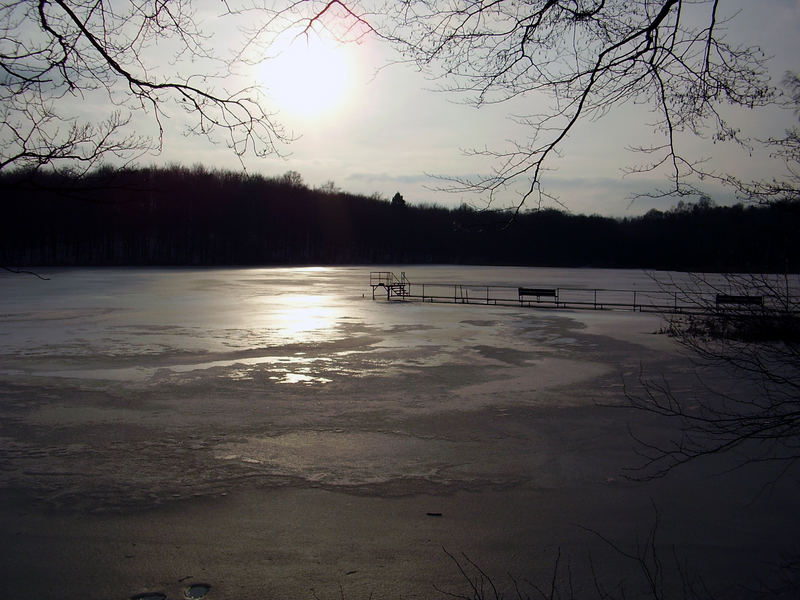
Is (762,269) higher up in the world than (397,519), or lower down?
higher up

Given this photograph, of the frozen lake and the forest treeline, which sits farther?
the forest treeline

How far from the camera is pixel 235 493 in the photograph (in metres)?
6.14

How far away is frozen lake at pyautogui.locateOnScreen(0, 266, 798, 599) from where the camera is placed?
15.8 feet

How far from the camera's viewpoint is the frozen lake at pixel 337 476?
482cm

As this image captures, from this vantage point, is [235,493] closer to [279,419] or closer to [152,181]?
[279,419]

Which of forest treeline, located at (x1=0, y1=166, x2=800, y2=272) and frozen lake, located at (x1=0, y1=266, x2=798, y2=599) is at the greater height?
forest treeline, located at (x1=0, y1=166, x2=800, y2=272)

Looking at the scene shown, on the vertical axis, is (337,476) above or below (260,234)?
below

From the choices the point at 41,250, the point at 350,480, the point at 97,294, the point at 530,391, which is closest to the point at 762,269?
the point at 350,480

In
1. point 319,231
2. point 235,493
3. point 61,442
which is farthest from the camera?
point 319,231

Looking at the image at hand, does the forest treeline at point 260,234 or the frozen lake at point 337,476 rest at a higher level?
the forest treeline at point 260,234

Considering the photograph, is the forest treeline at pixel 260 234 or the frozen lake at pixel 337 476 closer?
the frozen lake at pixel 337 476

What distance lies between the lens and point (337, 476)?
6.60m

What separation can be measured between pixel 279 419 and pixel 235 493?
2535mm

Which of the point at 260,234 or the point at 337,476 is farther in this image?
the point at 260,234
